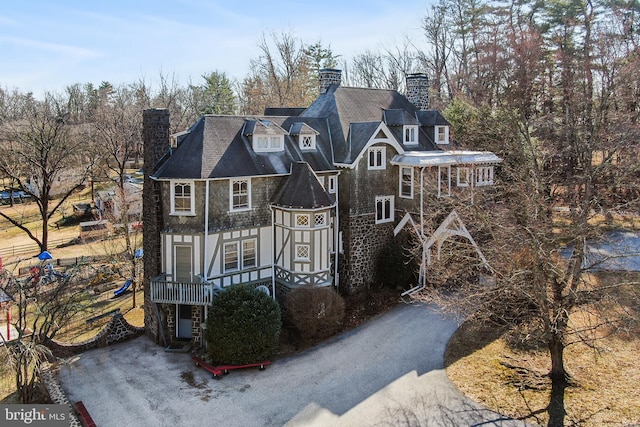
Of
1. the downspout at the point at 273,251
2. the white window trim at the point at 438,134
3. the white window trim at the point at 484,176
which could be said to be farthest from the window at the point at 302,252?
the white window trim at the point at 438,134

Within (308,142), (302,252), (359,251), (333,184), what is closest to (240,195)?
(302,252)

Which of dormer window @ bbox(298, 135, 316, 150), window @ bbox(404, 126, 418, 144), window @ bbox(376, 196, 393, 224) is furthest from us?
window @ bbox(404, 126, 418, 144)

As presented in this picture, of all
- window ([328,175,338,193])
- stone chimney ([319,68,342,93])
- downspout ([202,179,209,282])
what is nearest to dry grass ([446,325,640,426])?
window ([328,175,338,193])

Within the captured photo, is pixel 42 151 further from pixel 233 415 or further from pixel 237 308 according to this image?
pixel 233 415

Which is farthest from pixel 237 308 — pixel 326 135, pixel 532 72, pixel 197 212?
pixel 532 72

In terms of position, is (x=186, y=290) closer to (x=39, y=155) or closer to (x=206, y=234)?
(x=206, y=234)

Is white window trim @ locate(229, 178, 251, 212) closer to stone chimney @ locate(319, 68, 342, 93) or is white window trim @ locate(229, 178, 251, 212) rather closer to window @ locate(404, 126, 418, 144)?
window @ locate(404, 126, 418, 144)

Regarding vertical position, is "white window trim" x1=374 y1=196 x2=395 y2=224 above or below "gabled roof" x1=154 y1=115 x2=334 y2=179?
below
